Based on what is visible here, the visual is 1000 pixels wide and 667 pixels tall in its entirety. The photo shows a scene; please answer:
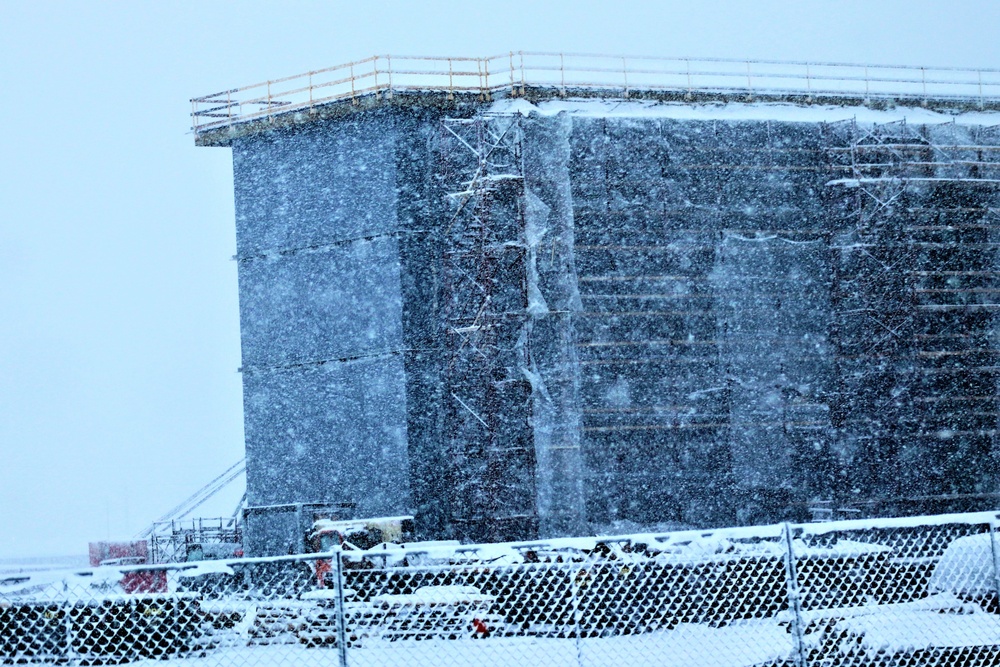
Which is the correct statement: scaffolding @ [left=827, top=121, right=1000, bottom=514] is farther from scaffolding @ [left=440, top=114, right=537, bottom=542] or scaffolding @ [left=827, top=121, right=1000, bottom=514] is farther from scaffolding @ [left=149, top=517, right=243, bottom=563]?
scaffolding @ [left=149, top=517, right=243, bottom=563]

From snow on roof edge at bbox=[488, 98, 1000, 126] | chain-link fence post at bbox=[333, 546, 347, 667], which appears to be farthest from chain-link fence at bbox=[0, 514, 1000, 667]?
snow on roof edge at bbox=[488, 98, 1000, 126]

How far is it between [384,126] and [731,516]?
1274 centimetres

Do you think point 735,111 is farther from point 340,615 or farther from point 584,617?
point 340,615

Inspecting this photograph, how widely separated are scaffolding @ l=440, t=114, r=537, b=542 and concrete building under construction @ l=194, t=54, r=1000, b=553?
6 cm

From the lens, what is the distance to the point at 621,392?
30.1m

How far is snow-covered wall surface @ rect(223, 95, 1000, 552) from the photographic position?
2981 centimetres

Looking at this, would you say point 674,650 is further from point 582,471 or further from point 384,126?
point 384,126

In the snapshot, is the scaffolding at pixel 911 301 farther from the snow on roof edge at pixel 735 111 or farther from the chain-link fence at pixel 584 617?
the chain-link fence at pixel 584 617

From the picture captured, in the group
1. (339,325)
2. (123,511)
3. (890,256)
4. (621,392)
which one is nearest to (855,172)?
(890,256)

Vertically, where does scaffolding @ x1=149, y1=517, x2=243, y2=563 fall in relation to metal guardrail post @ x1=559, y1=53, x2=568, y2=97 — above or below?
below

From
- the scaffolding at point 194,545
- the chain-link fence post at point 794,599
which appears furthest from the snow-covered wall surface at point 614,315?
the chain-link fence post at point 794,599

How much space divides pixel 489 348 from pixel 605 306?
117 inches

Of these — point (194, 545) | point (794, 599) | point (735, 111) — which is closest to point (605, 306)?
point (735, 111)

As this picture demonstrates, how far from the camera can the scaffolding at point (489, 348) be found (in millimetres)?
29484
